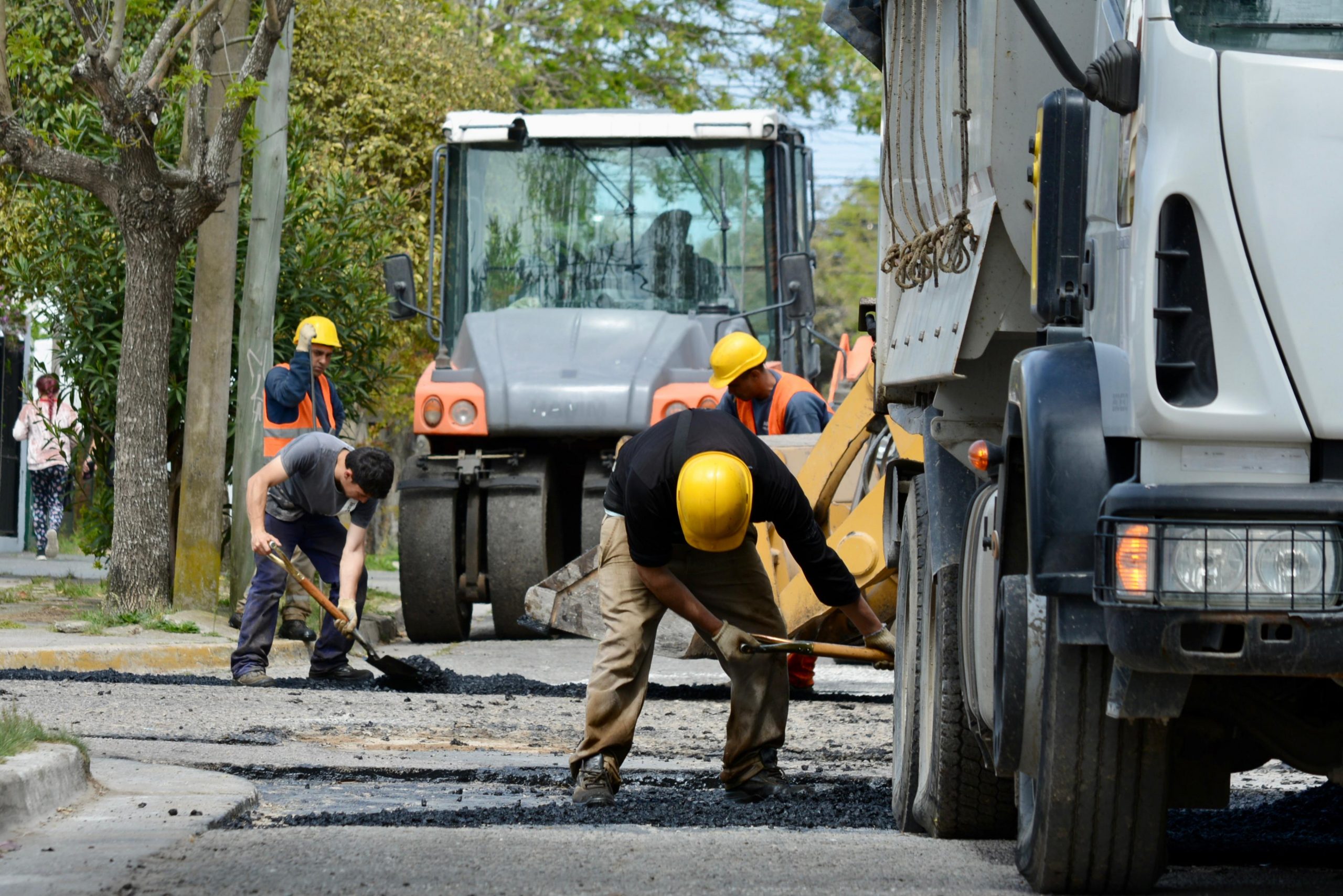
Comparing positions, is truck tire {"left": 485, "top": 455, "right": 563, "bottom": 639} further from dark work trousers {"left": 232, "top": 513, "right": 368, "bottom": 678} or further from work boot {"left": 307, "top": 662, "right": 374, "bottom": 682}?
work boot {"left": 307, "top": 662, "right": 374, "bottom": 682}

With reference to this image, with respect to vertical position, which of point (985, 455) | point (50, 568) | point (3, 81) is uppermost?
point (3, 81)

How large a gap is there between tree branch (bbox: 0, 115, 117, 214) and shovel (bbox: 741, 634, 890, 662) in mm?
6484

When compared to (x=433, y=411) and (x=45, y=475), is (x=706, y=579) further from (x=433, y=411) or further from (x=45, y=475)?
(x=45, y=475)

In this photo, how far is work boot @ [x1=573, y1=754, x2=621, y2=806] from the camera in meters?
6.07

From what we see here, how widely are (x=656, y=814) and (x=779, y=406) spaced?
4.35 m

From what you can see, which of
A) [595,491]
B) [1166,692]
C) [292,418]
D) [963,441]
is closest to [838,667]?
[595,491]

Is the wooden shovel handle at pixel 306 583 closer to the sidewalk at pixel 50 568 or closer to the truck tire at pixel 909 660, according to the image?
the truck tire at pixel 909 660

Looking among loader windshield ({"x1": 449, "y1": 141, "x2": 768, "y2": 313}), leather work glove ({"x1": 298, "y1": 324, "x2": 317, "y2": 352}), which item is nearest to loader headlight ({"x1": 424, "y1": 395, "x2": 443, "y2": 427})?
leather work glove ({"x1": 298, "y1": 324, "x2": 317, "y2": 352})

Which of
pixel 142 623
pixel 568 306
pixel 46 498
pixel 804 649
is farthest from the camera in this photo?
pixel 46 498

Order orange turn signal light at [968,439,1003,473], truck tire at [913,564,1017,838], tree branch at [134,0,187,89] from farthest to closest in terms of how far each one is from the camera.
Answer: tree branch at [134,0,187,89] → truck tire at [913,564,1017,838] → orange turn signal light at [968,439,1003,473]

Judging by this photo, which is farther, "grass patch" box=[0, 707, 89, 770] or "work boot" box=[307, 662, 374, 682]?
"work boot" box=[307, 662, 374, 682]

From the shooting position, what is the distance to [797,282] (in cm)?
1130

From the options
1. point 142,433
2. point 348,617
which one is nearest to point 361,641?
point 348,617

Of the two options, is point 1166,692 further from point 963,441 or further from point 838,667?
point 838,667
